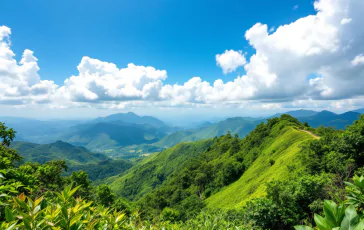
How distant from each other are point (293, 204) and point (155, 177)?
484 ft

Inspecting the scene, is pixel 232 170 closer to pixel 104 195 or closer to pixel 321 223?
pixel 104 195

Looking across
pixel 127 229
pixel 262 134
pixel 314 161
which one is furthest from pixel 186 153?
pixel 127 229

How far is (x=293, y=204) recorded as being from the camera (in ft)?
57.0

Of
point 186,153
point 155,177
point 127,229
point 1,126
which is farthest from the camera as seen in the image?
point 186,153

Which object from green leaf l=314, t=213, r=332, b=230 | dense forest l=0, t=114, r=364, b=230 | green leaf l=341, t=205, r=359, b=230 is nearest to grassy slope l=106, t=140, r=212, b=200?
dense forest l=0, t=114, r=364, b=230

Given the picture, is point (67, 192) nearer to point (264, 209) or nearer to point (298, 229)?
point (298, 229)

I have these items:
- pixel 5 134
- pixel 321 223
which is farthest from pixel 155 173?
pixel 321 223

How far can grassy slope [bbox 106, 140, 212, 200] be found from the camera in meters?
147

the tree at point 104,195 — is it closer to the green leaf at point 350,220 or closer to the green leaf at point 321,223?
the green leaf at point 321,223

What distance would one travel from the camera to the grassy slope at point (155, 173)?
146700 mm

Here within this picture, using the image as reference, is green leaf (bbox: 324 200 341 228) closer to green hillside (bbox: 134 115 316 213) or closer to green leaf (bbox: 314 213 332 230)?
green leaf (bbox: 314 213 332 230)

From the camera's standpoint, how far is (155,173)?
164 meters

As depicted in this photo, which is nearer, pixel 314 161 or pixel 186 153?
pixel 314 161

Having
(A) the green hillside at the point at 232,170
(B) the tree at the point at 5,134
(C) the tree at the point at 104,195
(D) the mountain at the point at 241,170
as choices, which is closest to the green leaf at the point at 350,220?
(B) the tree at the point at 5,134
